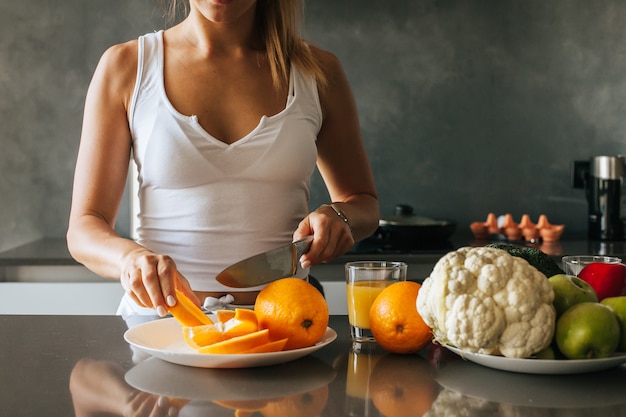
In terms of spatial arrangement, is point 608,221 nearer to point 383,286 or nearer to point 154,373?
point 383,286

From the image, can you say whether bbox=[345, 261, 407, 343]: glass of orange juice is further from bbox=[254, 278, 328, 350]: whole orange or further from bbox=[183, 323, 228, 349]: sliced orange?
bbox=[183, 323, 228, 349]: sliced orange

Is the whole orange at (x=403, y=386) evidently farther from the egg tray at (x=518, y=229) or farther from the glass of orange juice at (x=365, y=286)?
the egg tray at (x=518, y=229)

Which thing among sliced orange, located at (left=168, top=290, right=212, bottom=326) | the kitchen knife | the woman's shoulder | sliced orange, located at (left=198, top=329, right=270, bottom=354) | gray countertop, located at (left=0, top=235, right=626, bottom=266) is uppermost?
the woman's shoulder

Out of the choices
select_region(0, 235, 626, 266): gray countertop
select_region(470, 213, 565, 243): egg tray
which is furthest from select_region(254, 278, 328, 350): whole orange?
select_region(470, 213, 565, 243): egg tray

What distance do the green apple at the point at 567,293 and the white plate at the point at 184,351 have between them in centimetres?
28

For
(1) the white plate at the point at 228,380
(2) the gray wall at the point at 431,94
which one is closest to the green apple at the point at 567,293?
(1) the white plate at the point at 228,380

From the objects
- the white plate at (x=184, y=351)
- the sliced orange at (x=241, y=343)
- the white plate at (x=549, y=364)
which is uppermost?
the sliced orange at (x=241, y=343)

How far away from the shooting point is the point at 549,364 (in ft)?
3.09

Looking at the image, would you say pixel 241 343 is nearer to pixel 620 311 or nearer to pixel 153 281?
pixel 153 281

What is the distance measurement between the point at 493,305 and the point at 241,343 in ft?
0.96

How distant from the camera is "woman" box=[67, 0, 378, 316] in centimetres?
149

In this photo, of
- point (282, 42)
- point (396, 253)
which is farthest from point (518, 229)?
point (282, 42)

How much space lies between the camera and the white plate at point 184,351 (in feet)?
3.20

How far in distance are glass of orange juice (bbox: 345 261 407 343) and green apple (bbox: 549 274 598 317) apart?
22 cm
